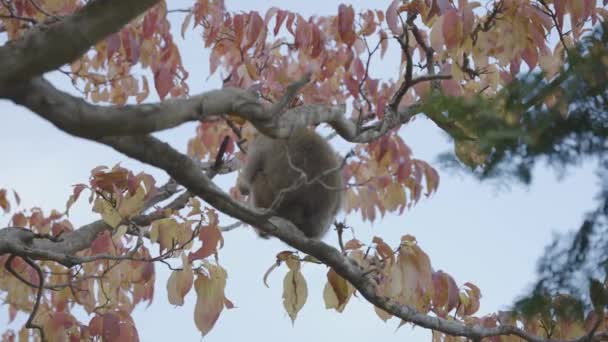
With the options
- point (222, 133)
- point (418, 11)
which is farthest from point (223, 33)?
point (418, 11)

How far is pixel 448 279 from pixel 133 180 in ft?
5.91

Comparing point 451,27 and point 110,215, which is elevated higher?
point 451,27

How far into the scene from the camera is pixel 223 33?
5.52 meters

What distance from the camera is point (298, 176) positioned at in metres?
4.52

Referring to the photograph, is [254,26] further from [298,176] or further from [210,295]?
[210,295]

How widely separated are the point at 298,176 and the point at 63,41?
253 cm

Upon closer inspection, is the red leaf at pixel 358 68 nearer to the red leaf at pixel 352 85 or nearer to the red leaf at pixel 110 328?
the red leaf at pixel 352 85

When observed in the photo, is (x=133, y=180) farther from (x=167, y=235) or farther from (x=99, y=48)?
(x=99, y=48)

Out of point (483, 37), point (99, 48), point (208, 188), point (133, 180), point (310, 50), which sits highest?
point (99, 48)

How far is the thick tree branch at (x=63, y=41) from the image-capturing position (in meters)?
2.10

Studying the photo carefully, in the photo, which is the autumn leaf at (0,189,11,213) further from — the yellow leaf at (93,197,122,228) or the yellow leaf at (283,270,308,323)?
the yellow leaf at (283,270,308,323)

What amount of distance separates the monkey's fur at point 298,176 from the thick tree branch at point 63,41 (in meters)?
2.41

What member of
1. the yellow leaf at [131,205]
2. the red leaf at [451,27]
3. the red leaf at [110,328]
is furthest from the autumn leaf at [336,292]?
the red leaf at [451,27]

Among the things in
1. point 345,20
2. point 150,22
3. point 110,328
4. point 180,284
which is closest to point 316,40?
point 345,20
